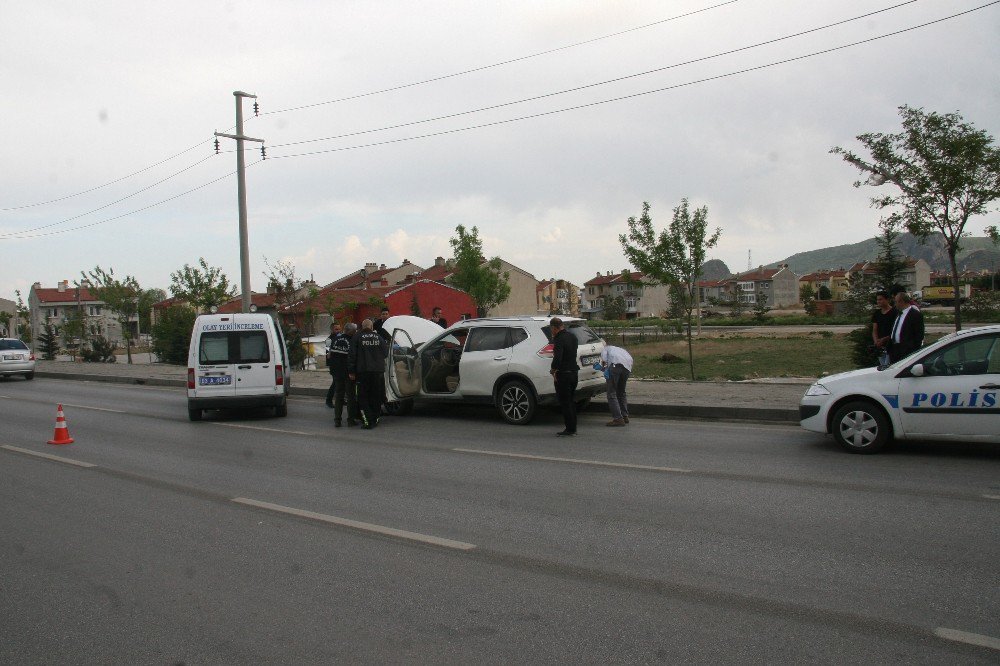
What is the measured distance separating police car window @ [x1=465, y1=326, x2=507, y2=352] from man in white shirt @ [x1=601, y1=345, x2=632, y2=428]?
1.75 meters

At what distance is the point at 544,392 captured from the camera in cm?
1212

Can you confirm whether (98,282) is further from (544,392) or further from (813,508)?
(813,508)

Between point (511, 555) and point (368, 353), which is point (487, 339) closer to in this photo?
point (368, 353)

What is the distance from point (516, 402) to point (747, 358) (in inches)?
697

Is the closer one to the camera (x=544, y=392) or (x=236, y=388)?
(x=544, y=392)

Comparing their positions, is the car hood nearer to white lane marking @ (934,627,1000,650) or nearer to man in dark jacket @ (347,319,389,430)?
man in dark jacket @ (347,319,389,430)

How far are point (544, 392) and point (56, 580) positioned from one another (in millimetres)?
7938

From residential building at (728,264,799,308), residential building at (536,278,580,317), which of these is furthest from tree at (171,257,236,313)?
residential building at (728,264,799,308)

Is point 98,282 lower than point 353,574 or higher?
higher

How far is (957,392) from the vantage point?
27.2 ft

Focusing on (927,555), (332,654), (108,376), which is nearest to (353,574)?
(332,654)

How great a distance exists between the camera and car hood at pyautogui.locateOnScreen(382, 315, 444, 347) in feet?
45.1

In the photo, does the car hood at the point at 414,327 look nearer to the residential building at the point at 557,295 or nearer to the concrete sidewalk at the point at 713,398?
the concrete sidewalk at the point at 713,398

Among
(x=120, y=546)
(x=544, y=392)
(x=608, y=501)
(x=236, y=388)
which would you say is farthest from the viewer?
(x=236, y=388)
